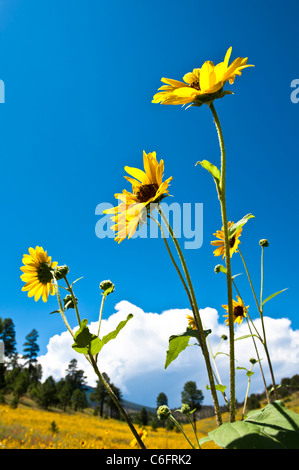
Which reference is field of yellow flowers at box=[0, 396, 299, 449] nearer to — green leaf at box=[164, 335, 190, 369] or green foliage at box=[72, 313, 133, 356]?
green foliage at box=[72, 313, 133, 356]

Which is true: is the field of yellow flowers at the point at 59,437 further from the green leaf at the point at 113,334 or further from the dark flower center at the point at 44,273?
the green leaf at the point at 113,334

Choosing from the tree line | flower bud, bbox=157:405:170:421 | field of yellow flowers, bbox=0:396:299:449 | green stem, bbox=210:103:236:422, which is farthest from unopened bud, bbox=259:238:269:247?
the tree line

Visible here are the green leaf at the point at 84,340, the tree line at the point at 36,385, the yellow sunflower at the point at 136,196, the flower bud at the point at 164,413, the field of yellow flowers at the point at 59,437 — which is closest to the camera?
the green leaf at the point at 84,340

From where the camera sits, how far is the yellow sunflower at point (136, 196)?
4.40 feet

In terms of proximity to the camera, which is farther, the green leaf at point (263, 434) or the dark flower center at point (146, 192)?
the dark flower center at point (146, 192)

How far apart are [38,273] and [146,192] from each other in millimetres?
1309

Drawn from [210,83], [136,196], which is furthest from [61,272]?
[210,83]

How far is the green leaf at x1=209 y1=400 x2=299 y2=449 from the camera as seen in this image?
→ 0.65 metres

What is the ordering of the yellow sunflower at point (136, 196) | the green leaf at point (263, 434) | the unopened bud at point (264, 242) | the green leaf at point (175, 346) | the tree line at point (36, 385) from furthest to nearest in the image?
1. the tree line at point (36, 385)
2. the unopened bud at point (264, 242)
3. the yellow sunflower at point (136, 196)
4. the green leaf at point (175, 346)
5. the green leaf at point (263, 434)

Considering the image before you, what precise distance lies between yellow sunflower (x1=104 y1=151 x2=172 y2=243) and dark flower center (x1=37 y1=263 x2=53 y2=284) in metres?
1.02

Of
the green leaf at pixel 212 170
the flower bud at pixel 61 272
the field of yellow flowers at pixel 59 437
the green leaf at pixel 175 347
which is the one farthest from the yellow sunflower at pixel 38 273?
the field of yellow flowers at pixel 59 437

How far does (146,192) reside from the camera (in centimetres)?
141
